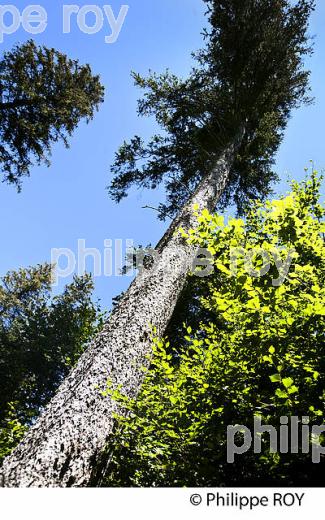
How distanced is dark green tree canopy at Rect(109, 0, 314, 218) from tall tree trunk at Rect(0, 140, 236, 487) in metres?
5.63

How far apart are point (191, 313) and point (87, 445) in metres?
9.43

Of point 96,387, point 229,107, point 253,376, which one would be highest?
point 229,107

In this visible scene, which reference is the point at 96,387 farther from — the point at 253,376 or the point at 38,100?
the point at 38,100

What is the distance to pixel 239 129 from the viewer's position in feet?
34.2

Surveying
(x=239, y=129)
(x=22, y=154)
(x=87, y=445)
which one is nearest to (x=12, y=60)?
(x=22, y=154)

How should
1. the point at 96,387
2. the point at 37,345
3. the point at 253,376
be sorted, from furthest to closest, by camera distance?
1. the point at 37,345
2. the point at 96,387
3. the point at 253,376

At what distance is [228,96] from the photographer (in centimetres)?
1073

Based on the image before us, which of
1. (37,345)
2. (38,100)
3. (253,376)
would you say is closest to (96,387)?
(253,376)

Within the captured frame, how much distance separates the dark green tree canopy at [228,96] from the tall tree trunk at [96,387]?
5634 mm

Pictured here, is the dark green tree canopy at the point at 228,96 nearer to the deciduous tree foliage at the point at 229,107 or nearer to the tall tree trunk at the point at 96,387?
the deciduous tree foliage at the point at 229,107

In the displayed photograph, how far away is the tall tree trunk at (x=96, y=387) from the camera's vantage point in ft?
10.2

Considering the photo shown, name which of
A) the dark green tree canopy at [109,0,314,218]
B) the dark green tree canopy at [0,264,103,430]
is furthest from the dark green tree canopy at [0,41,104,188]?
the dark green tree canopy at [0,264,103,430]

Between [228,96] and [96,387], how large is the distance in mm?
9557

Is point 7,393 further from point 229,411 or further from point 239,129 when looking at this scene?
point 229,411
